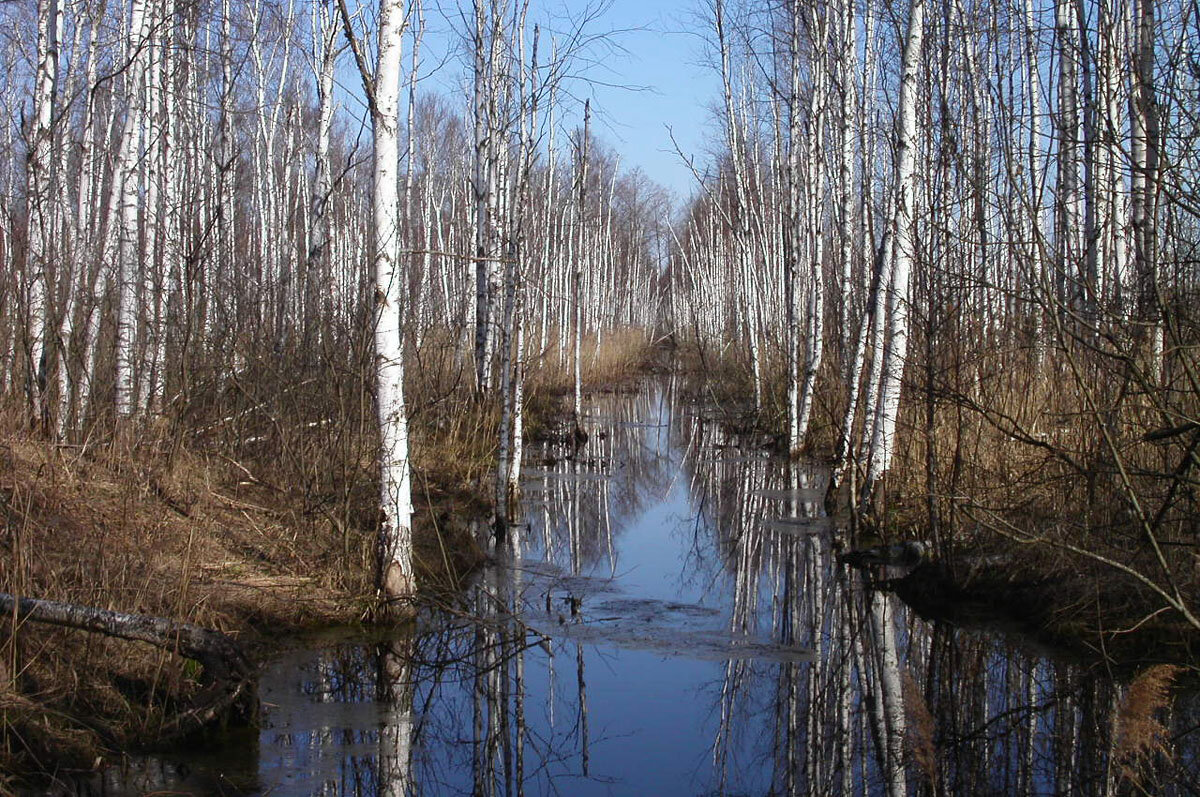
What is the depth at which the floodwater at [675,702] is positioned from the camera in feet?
15.2

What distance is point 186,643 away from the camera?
4.95 m

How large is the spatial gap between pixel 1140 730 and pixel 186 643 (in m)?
3.72

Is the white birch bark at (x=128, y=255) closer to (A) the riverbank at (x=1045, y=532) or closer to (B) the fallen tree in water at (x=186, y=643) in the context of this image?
(B) the fallen tree in water at (x=186, y=643)

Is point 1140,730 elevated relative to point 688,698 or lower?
elevated

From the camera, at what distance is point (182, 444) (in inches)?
308

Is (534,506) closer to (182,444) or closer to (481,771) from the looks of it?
(182,444)

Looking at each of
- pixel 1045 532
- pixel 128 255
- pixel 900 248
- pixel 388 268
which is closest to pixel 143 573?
pixel 388 268

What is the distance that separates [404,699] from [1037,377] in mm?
5732

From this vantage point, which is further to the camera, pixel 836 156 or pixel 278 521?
pixel 836 156

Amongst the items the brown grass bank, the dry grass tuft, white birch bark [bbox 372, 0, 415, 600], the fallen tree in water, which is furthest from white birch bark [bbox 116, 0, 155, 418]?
the dry grass tuft

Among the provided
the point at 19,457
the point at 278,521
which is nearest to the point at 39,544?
the point at 19,457

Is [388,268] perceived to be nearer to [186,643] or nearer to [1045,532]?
[186,643]

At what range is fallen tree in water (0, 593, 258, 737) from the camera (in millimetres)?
4707

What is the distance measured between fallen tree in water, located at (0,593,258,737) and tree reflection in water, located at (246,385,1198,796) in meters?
0.25
